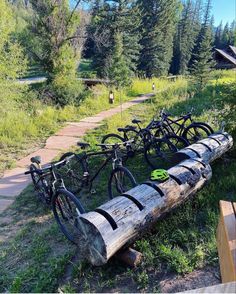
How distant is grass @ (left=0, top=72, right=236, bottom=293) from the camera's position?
2672mm

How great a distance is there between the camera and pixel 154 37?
31.0 metres

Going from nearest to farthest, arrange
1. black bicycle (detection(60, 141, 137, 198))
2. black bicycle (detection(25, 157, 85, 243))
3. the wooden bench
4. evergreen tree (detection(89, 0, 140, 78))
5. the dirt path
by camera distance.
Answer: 1. the wooden bench
2. black bicycle (detection(25, 157, 85, 243))
3. black bicycle (detection(60, 141, 137, 198))
4. the dirt path
5. evergreen tree (detection(89, 0, 140, 78))

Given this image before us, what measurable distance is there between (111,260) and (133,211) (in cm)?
53

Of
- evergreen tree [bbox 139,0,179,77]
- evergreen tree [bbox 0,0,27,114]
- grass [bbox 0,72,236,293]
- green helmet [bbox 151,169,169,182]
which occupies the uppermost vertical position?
evergreen tree [bbox 139,0,179,77]

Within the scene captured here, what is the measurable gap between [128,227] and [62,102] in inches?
399

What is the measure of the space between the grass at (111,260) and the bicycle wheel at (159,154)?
83cm

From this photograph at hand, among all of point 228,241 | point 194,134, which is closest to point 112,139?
point 194,134

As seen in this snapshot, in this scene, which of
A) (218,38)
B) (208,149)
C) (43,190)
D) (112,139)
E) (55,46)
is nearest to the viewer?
(43,190)

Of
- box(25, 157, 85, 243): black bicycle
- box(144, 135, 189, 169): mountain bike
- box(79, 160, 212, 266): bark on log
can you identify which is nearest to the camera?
box(79, 160, 212, 266): bark on log

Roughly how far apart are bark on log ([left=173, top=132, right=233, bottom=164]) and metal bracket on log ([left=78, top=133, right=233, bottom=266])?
40cm

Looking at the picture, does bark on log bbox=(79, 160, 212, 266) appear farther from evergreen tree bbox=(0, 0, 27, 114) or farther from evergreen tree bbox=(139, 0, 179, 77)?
evergreen tree bbox=(139, 0, 179, 77)

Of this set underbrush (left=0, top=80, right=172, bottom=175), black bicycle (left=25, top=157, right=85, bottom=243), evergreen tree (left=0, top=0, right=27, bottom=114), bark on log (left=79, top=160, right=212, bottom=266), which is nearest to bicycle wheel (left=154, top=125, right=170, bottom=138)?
bark on log (left=79, top=160, right=212, bottom=266)

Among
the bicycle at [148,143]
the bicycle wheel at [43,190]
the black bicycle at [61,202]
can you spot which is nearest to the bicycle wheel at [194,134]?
the bicycle at [148,143]

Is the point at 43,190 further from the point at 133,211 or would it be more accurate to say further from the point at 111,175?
the point at 133,211
